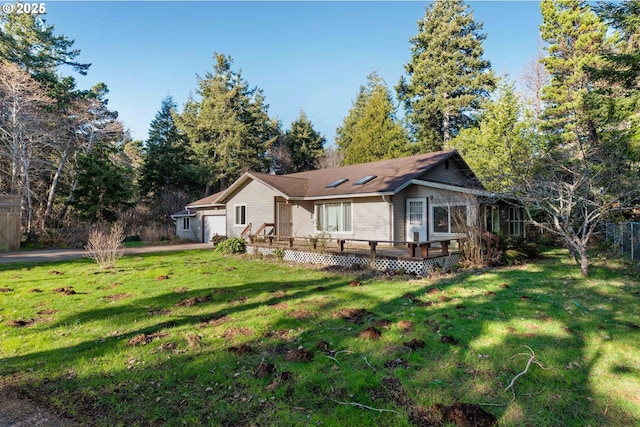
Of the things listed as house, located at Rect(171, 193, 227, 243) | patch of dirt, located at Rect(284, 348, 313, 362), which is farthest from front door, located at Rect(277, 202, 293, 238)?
patch of dirt, located at Rect(284, 348, 313, 362)

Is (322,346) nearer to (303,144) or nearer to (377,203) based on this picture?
(377,203)

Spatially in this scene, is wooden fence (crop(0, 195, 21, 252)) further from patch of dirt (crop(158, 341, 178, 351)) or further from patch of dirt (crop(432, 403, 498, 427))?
patch of dirt (crop(432, 403, 498, 427))

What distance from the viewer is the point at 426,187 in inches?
525

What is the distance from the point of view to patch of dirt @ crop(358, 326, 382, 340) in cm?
491

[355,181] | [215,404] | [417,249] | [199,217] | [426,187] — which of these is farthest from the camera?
[199,217]

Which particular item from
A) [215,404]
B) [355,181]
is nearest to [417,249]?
[355,181]

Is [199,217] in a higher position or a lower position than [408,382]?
higher

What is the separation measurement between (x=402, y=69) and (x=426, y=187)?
78.5 feet

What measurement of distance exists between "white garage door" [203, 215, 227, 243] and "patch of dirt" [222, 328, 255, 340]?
18.1 metres

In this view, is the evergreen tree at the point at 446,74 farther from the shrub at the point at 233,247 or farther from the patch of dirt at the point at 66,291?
the patch of dirt at the point at 66,291

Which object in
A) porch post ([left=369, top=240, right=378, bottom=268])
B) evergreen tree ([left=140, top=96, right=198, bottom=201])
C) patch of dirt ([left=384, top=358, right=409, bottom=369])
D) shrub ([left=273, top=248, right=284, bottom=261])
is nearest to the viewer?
patch of dirt ([left=384, top=358, right=409, bottom=369])

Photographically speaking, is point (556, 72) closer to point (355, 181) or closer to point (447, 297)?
point (355, 181)

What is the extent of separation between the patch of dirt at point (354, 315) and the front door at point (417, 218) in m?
7.60

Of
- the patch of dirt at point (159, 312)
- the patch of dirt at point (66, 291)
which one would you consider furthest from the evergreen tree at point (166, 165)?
the patch of dirt at point (159, 312)
